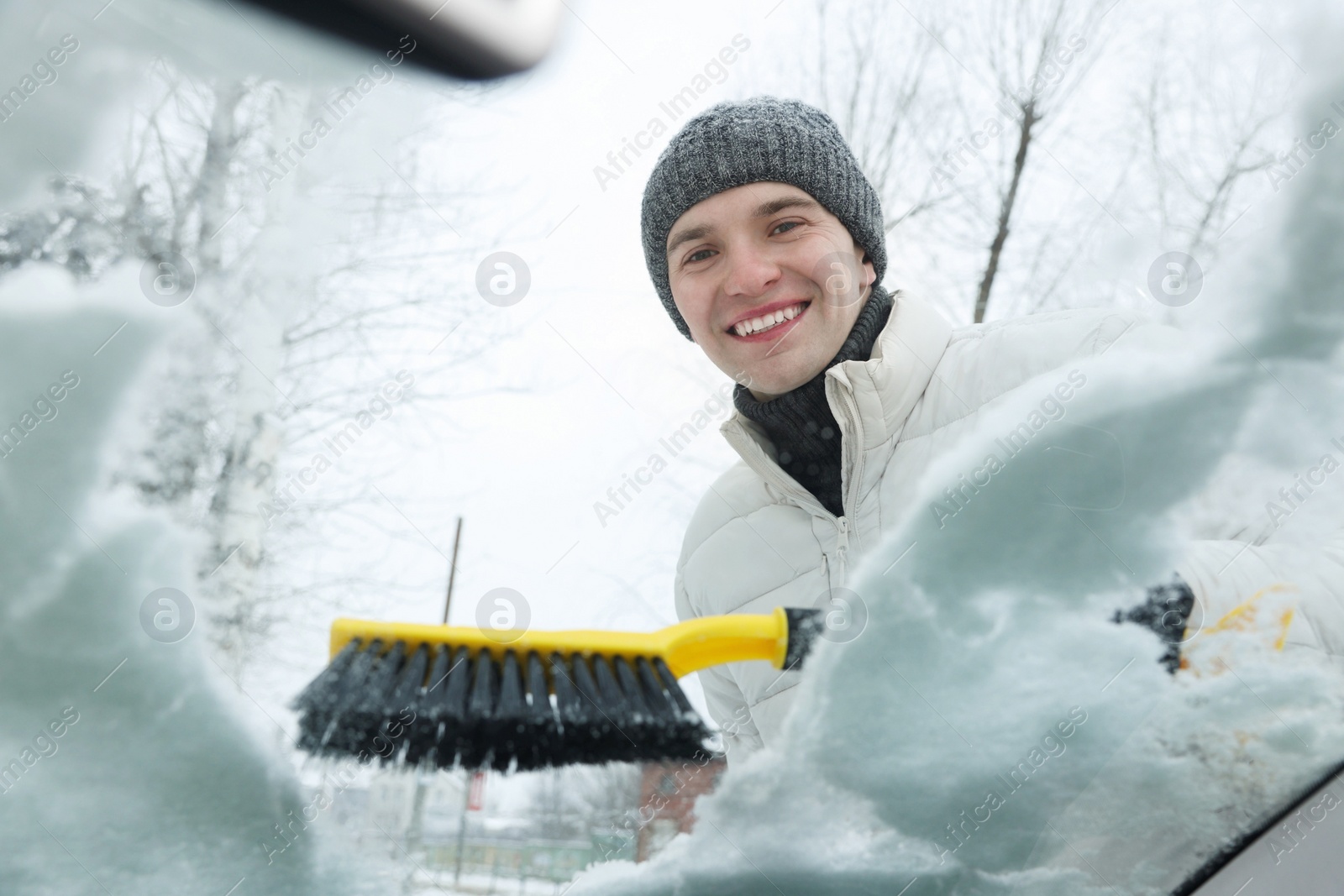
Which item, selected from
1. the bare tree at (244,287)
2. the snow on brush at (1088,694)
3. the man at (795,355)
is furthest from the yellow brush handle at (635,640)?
the bare tree at (244,287)

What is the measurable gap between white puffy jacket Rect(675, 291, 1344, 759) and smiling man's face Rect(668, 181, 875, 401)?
0.41ft

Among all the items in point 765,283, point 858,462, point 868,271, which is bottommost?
point 858,462

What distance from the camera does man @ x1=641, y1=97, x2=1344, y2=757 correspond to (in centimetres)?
117

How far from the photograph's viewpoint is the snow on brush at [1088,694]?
0.58 meters

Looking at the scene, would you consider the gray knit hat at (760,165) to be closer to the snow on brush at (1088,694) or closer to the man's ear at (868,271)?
the man's ear at (868,271)

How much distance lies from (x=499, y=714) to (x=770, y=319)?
0.94 meters

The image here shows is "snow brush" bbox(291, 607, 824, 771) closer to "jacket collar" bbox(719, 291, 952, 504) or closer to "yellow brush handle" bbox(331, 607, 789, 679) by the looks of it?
"yellow brush handle" bbox(331, 607, 789, 679)

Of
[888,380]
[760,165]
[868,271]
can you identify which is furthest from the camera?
[868,271]

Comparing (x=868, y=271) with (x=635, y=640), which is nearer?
(x=635, y=640)

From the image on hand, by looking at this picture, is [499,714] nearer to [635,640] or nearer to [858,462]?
[635,640]

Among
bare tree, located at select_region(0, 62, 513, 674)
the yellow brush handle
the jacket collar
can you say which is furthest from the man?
bare tree, located at select_region(0, 62, 513, 674)

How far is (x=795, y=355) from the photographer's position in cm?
141

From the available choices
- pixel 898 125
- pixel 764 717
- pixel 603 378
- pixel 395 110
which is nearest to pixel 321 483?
pixel 603 378

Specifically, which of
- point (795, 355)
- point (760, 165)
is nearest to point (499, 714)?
point (795, 355)
